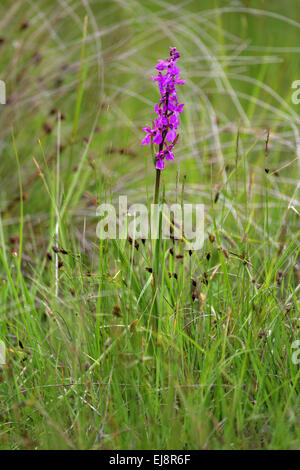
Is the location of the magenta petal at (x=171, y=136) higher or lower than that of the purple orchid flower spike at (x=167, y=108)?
lower

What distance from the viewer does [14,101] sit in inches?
117

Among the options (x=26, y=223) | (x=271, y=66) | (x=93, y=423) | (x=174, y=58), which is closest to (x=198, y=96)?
(x=271, y=66)

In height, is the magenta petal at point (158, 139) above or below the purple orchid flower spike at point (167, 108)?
below

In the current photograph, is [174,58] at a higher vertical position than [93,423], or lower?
higher

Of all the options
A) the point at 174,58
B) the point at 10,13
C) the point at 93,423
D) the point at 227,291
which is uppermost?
the point at 10,13

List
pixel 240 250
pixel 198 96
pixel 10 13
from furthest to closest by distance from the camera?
pixel 198 96
pixel 10 13
pixel 240 250

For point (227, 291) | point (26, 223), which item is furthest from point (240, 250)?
point (26, 223)

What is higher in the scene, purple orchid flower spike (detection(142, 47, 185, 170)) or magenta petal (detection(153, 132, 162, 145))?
purple orchid flower spike (detection(142, 47, 185, 170))

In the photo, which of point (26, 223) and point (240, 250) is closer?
point (240, 250)

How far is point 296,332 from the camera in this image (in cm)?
171

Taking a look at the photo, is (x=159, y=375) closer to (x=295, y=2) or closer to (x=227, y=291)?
(x=227, y=291)

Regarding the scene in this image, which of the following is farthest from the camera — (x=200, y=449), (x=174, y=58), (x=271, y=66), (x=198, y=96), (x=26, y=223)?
(x=271, y=66)

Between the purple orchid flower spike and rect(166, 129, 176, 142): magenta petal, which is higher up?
the purple orchid flower spike

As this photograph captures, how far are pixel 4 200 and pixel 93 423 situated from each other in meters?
1.65
